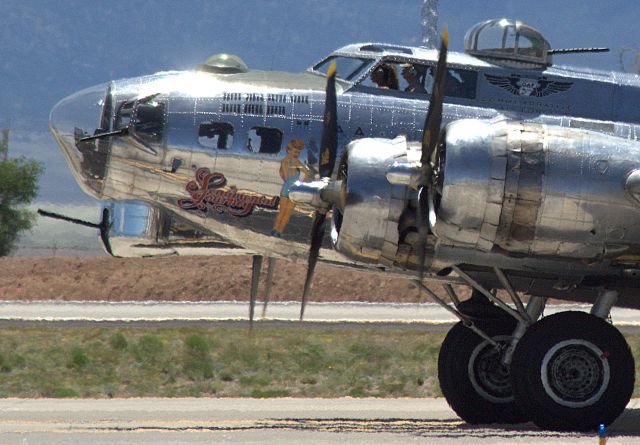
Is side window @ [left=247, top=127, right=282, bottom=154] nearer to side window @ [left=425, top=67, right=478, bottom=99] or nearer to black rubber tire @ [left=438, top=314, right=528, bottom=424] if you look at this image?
side window @ [left=425, top=67, right=478, bottom=99]

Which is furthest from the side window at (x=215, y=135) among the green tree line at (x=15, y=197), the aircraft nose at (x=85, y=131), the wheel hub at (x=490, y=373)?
the green tree line at (x=15, y=197)

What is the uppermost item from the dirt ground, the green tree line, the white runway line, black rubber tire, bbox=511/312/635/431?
black rubber tire, bbox=511/312/635/431

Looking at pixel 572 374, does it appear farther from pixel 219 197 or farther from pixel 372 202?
pixel 219 197

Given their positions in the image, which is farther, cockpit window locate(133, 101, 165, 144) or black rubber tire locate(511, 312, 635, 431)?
cockpit window locate(133, 101, 165, 144)

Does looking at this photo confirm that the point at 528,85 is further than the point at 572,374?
Yes

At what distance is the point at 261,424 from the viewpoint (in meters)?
18.0

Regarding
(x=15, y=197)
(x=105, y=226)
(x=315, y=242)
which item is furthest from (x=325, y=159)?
(x=15, y=197)

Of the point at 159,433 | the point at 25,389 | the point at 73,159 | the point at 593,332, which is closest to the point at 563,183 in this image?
the point at 593,332

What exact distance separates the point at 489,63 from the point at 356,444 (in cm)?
680

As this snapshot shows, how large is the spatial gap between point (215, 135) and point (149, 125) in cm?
90

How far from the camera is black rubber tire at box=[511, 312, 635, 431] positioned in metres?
16.3

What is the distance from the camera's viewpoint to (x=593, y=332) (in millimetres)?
16469

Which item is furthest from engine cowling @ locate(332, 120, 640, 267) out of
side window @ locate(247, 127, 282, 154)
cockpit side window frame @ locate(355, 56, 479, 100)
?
cockpit side window frame @ locate(355, 56, 479, 100)

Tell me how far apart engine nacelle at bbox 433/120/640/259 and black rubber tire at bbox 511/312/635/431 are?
1.22 meters
